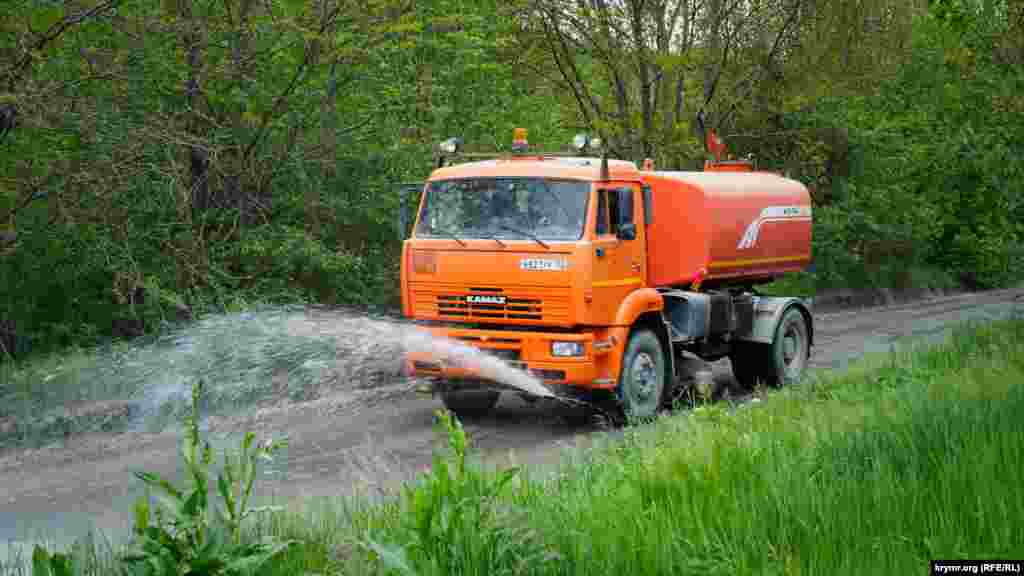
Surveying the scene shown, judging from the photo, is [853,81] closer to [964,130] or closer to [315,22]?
[964,130]

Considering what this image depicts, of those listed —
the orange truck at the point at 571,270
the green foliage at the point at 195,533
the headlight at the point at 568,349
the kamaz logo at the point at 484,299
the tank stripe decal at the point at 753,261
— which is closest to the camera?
the green foliage at the point at 195,533

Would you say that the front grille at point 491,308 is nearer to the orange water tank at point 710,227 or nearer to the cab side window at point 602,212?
the cab side window at point 602,212

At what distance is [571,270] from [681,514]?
5.24 metres

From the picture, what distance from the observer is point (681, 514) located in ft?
17.3

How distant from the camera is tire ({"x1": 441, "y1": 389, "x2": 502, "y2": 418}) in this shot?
11594mm

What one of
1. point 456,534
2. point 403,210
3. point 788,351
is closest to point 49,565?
point 456,534

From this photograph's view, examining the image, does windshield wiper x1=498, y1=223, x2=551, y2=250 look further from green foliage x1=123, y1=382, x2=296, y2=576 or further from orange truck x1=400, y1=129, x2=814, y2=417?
green foliage x1=123, y1=382, x2=296, y2=576

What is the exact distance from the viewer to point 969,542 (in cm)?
486

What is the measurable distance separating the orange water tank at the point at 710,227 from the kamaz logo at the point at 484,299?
2.03m

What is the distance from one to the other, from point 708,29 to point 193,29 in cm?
1148

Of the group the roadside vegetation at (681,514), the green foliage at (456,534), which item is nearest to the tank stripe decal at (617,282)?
the roadside vegetation at (681,514)

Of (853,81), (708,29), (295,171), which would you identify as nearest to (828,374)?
(295,171)

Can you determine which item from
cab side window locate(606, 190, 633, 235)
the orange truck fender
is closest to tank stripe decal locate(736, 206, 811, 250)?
the orange truck fender

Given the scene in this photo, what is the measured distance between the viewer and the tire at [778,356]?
13445 millimetres
